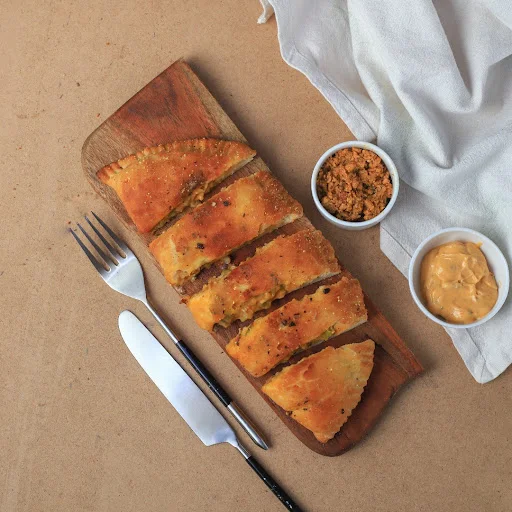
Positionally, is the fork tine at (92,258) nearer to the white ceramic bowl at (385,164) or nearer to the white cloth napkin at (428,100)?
the white ceramic bowl at (385,164)

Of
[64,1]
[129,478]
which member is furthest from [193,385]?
[64,1]

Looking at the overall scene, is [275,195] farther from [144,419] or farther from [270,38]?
[144,419]

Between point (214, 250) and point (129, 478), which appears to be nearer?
point (214, 250)

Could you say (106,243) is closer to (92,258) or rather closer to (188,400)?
(92,258)

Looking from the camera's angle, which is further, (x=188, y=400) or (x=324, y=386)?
(x=188, y=400)

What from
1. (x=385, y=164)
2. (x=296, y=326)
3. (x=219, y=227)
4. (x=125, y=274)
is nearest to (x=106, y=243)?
(x=125, y=274)

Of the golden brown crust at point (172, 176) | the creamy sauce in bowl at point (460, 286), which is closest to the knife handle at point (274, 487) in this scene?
the creamy sauce in bowl at point (460, 286)

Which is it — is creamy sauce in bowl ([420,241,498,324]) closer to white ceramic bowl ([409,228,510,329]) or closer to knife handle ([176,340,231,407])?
white ceramic bowl ([409,228,510,329])

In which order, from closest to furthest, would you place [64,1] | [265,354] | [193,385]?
[265,354] → [193,385] → [64,1]
